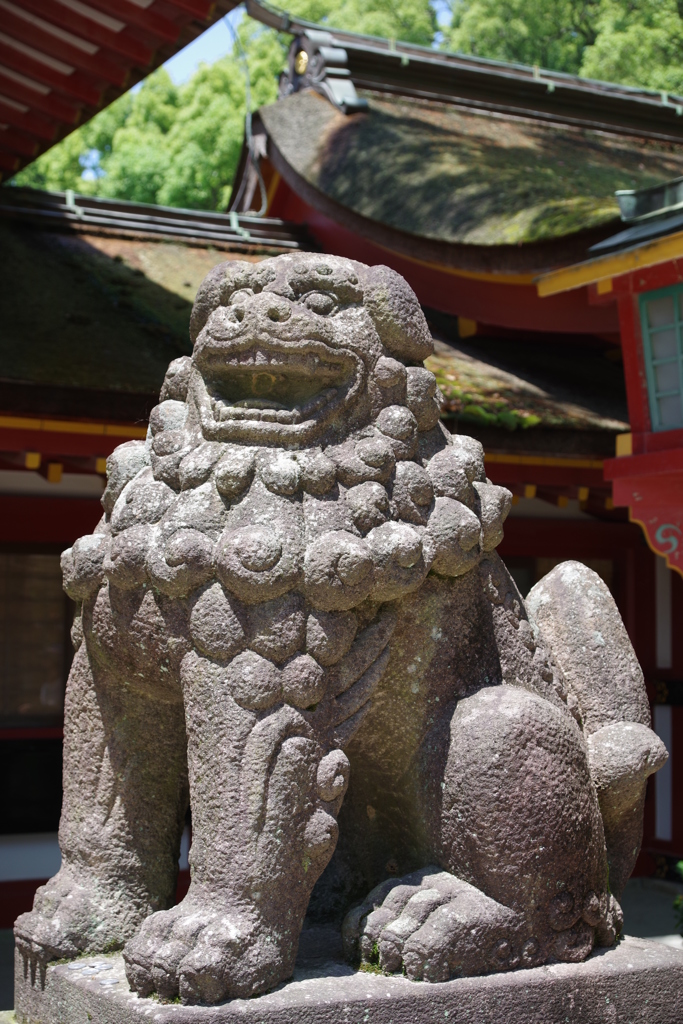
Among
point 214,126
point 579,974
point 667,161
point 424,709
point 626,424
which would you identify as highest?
point 214,126

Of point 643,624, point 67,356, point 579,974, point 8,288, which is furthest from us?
point 643,624

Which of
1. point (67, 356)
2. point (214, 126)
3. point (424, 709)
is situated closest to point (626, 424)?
point (67, 356)

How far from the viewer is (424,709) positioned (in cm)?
216

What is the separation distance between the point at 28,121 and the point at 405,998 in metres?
5.12

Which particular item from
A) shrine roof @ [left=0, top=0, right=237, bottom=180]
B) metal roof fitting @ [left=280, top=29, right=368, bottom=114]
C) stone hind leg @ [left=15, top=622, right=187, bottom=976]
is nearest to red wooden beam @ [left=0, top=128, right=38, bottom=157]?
shrine roof @ [left=0, top=0, right=237, bottom=180]

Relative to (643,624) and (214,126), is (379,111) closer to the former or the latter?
(643,624)

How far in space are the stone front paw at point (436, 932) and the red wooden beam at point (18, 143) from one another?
503 cm

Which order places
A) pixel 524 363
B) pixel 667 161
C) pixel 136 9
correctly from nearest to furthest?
1. pixel 136 9
2. pixel 524 363
3. pixel 667 161

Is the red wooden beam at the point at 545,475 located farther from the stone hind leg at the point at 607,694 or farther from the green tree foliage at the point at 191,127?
the green tree foliage at the point at 191,127

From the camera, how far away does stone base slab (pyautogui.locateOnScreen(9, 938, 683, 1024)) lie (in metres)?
1.87

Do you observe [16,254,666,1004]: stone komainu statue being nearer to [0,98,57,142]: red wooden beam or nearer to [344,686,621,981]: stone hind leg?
[344,686,621,981]: stone hind leg

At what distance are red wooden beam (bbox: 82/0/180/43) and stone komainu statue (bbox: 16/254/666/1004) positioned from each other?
314 cm

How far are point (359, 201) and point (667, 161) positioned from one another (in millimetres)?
3006

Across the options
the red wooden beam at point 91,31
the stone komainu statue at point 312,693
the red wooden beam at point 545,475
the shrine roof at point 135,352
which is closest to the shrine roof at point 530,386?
the shrine roof at point 135,352
